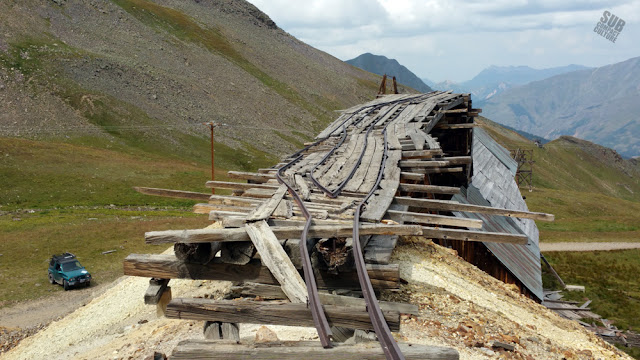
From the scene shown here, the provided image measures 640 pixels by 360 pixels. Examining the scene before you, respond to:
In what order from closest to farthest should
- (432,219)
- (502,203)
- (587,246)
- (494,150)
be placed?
(432,219) < (502,203) < (494,150) < (587,246)

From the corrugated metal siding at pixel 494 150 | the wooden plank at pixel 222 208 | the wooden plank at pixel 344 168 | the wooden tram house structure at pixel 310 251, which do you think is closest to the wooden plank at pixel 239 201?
the wooden tram house structure at pixel 310 251

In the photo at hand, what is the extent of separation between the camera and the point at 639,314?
23.3m

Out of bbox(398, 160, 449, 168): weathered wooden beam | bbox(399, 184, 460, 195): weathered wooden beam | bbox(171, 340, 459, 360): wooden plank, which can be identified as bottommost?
bbox(171, 340, 459, 360): wooden plank

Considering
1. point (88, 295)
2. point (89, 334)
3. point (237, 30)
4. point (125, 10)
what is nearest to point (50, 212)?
point (88, 295)

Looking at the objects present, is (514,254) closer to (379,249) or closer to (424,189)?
(424,189)

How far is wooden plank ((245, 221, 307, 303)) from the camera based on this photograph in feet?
18.0

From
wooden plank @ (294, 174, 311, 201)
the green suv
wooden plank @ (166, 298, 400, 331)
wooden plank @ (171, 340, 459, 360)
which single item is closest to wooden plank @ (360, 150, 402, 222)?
wooden plank @ (294, 174, 311, 201)

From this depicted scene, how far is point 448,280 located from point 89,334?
27.9ft

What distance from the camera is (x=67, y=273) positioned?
22.2m

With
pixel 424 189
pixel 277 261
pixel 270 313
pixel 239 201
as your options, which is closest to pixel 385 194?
pixel 424 189

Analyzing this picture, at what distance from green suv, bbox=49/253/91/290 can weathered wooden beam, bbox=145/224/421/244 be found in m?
18.5

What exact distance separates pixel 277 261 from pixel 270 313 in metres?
0.93

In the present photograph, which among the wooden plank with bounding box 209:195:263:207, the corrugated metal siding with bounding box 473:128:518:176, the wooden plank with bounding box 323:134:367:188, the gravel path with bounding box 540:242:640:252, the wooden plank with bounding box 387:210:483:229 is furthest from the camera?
the gravel path with bounding box 540:242:640:252

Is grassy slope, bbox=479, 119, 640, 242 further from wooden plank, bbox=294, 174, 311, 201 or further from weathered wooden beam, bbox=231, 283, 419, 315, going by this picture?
weathered wooden beam, bbox=231, 283, 419, 315
